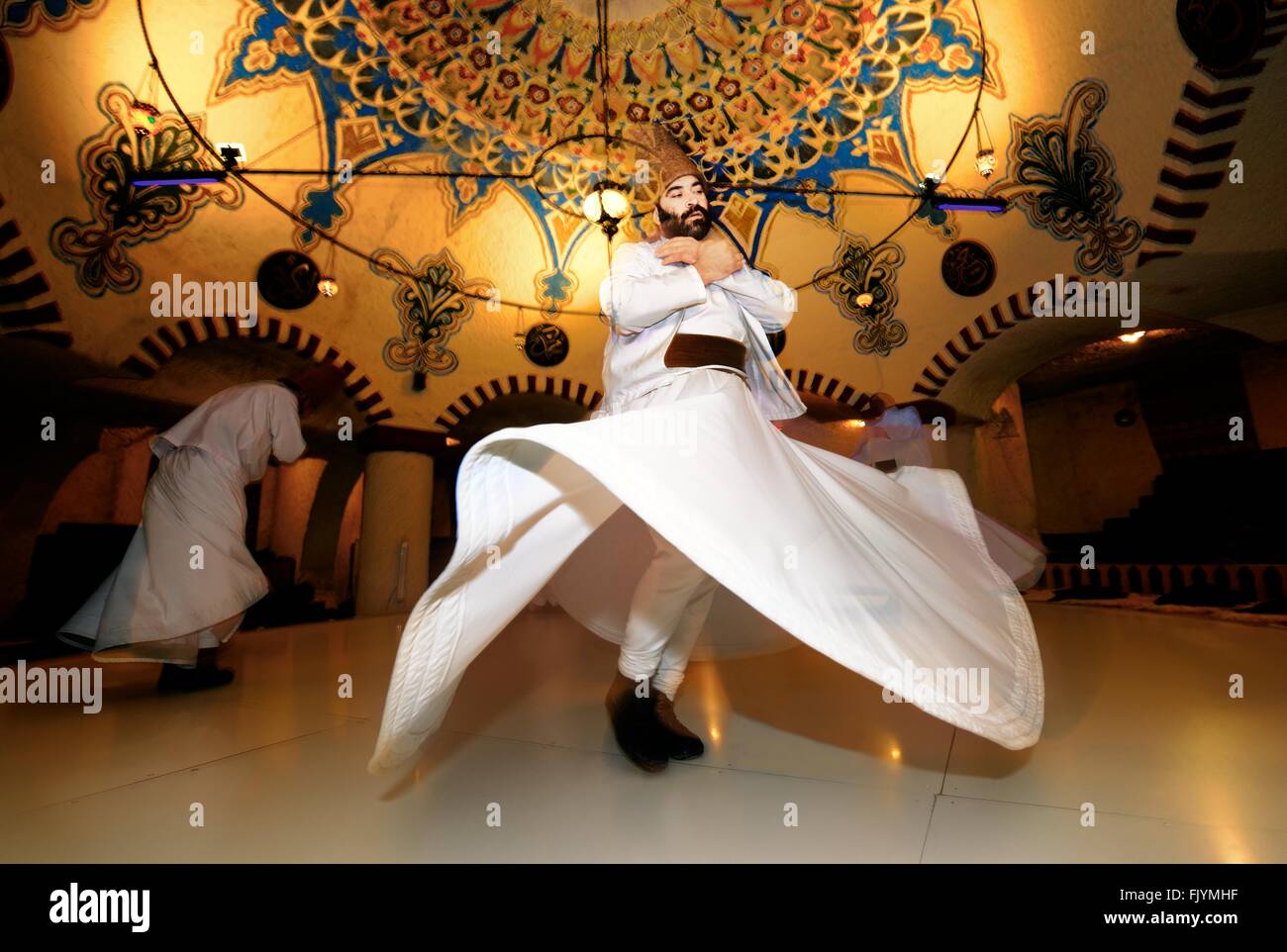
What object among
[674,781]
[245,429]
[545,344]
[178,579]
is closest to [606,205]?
[245,429]

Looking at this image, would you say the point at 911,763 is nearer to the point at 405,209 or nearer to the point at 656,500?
the point at 656,500

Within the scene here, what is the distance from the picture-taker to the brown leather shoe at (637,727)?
1.72m

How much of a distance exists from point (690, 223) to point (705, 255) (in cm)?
20

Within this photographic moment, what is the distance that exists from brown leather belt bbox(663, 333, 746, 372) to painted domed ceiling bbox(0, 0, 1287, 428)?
3.56m

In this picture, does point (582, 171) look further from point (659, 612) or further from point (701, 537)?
point (701, 537)

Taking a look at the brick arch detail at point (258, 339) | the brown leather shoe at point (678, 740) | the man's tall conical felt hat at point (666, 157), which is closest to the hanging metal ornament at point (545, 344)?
the brick arch detail at point (258, 339)

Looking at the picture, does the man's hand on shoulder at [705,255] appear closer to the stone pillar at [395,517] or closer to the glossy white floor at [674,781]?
the glossy white floor at [674,781]

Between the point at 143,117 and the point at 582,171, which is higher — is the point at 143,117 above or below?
below

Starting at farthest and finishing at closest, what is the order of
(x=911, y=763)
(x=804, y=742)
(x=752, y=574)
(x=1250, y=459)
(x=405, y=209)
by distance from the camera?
(x=1250, y=459) < (x=405, y=209) < (x=804, y=742) < (x=911, y=763) < (x=752, y=574)

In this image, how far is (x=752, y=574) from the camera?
1316 mm

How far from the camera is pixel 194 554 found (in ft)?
10.2

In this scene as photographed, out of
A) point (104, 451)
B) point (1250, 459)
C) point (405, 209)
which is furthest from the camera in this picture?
point (104, 451)
